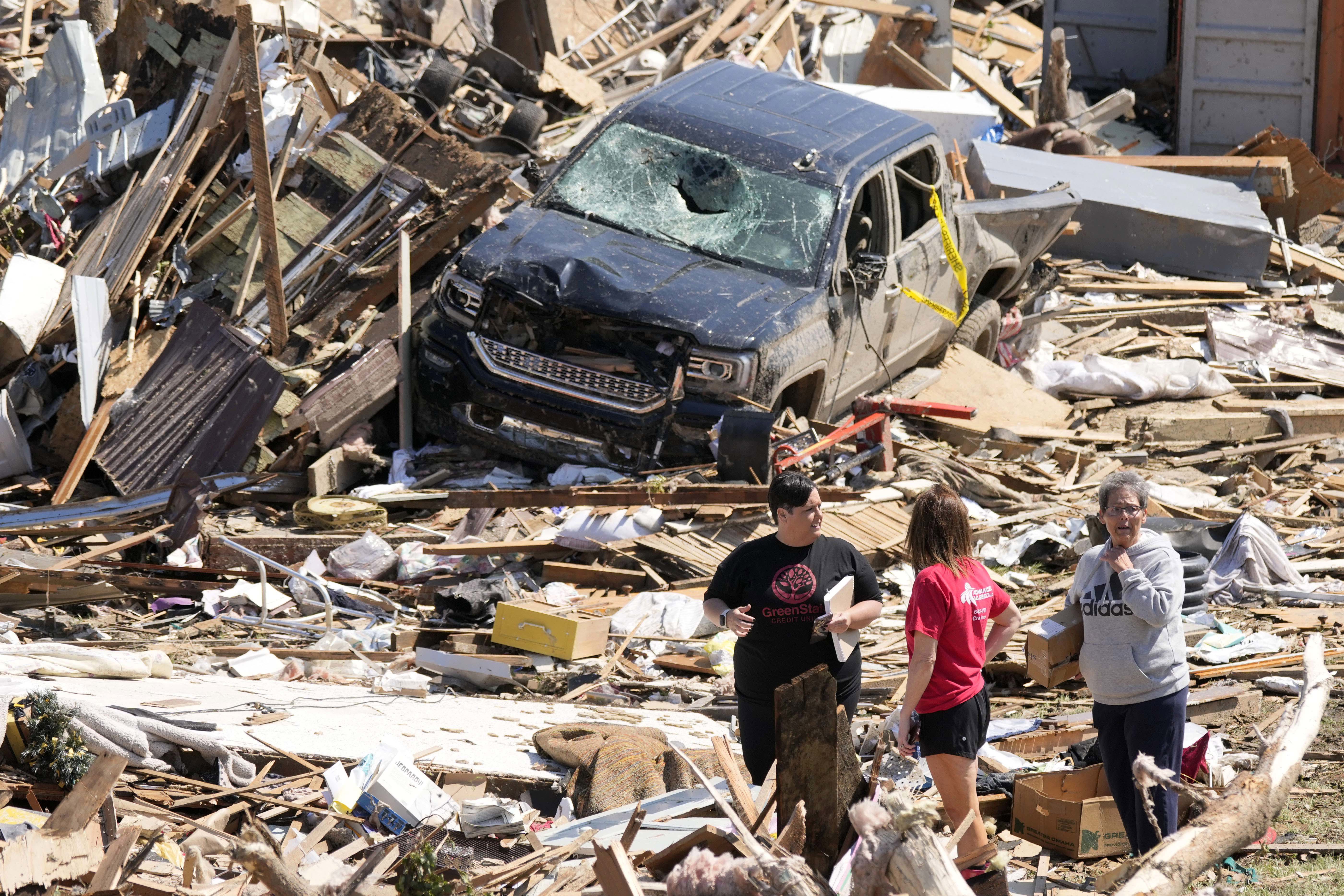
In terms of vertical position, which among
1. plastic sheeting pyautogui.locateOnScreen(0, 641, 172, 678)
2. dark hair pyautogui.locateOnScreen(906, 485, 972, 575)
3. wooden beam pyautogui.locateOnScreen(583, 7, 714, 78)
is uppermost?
wooden beam pyautogui.locateOnScreen(583, 7, 714, 78)

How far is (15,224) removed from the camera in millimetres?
10984

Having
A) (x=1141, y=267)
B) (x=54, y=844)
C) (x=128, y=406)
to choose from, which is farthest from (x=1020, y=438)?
(x=54, y=844)

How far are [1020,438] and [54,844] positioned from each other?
24.4 feet

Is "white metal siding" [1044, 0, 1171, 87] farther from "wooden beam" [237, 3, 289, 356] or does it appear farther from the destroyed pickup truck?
"wooden beam" [237, 3, 289, 356]

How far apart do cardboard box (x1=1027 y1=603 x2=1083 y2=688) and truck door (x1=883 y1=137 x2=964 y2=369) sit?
493cm

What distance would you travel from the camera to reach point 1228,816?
4.12 m

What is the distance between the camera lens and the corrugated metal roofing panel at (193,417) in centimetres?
909

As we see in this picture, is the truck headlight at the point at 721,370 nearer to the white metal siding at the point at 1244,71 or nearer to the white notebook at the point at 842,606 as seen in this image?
the white notebook at the point at 842,606

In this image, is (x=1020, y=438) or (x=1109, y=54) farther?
(x=1109, y=54)

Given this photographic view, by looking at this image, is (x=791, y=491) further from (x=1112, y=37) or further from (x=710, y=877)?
(x=1112, y=37)

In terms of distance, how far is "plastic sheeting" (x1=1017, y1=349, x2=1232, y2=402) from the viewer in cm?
1165

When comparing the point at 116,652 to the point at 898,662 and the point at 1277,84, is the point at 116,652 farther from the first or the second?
the point at 1277,84

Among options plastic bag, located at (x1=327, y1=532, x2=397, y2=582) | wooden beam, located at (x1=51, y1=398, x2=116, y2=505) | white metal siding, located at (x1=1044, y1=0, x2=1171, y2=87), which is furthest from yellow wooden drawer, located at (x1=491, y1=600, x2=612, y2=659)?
white metal siding, located at (x1=1044, y1=0, x2=1171, y2=87)

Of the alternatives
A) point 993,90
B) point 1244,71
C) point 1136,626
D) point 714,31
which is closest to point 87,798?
point 1136,626
